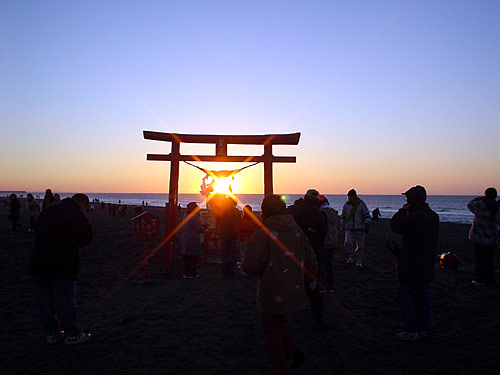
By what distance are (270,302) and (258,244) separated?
1.87ft

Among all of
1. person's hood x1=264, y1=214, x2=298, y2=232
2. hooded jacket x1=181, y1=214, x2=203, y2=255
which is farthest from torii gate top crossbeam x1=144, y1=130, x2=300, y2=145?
person's hood x1=264, y1=214, x2=298, y2=232

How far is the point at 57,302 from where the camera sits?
15.2 feet

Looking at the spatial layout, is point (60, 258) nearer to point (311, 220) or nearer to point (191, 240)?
point (311, 220)

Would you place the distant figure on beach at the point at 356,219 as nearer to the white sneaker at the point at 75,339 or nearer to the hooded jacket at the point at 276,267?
the hooded jacket at the point at 276,267

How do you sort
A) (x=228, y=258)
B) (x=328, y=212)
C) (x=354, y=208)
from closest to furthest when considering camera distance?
(x=328, y=212) → (x=228, y=258) → (x=354, y=208)

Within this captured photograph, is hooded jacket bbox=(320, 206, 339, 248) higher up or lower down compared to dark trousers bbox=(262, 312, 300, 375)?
higher up

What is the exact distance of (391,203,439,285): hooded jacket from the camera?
15.8ft

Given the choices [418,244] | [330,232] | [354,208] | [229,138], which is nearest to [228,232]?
[330,232]

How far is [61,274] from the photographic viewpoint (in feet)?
15.0

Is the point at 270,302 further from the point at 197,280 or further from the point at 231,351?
the point at 197,280

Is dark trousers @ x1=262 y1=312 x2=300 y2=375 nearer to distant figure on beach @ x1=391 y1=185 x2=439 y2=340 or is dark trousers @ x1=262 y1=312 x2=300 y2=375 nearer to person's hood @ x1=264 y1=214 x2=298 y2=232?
person's hood @ x1=264 y1=214 x2=298 y2=232

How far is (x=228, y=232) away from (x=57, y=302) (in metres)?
4.80

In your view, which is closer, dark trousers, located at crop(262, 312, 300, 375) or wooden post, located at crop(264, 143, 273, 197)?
dark trousers, located at crop(262, 312, 300, 375)

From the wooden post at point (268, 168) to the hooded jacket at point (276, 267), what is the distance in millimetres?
6941
